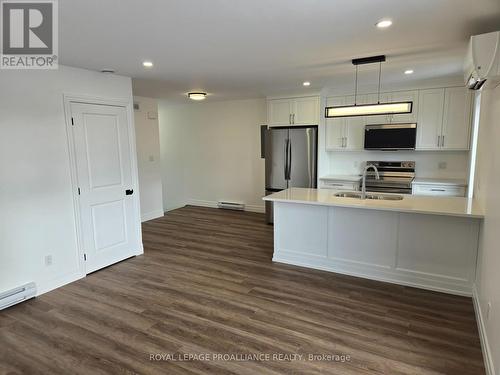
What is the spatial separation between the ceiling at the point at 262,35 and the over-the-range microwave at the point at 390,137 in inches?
41.0

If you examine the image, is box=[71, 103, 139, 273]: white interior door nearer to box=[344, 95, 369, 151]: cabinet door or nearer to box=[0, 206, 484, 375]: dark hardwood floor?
box=[0, 206, 484, 375]: dark hardwood floor

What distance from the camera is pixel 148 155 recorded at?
6230 millimetres

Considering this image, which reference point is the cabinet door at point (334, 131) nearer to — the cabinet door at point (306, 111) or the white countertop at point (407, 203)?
the cabinet door at point (306, 111)

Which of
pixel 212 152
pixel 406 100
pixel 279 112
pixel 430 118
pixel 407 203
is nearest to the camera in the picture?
pixel 407 203

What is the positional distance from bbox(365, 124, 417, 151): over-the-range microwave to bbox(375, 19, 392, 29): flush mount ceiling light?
2963 mm

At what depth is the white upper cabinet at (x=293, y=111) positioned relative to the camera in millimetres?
5512

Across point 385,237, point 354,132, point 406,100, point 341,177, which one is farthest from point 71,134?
point 406,100

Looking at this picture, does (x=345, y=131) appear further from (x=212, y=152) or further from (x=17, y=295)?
(x=17, y=295)

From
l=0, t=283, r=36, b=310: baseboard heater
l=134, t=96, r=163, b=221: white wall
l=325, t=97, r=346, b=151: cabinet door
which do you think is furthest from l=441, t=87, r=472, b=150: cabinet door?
l=0, t=283, r=36, b=310: baseboard heater

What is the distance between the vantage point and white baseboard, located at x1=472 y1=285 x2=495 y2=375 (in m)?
2.03

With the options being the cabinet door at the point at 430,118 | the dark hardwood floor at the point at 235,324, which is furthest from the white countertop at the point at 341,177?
the dark hardwood floor at the point at 235,324

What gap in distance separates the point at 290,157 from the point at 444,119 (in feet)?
8.25

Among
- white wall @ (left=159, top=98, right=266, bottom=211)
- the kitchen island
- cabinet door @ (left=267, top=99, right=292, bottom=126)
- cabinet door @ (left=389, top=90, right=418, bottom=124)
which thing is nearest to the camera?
the kitchen island

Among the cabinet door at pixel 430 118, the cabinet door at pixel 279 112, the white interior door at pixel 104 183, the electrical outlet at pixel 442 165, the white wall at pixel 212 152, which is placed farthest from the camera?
the white wall at pixel 212 152
